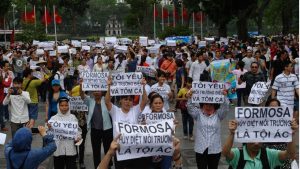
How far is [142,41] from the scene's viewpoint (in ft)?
104

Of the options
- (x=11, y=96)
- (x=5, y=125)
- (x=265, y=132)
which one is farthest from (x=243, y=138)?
(x=5, y=125)

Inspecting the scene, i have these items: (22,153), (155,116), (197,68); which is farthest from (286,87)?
(22,153)

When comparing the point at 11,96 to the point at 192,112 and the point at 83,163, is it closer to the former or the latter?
the point at 83,163

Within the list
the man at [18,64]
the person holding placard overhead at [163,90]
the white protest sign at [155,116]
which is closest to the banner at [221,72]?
the person holding placard overhead at [163,90]

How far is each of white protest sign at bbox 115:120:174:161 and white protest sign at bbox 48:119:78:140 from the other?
2.66 m

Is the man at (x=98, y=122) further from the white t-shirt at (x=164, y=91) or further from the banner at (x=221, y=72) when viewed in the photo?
the banner at (x=221, y=72)

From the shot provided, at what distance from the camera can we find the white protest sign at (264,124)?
556 centimetres

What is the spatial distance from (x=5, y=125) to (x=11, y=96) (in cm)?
395

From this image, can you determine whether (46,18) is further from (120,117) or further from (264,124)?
(264,124)

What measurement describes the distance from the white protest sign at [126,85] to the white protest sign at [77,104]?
75 centimetres

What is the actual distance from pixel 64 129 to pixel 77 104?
51.8 inches

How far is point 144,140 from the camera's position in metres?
5.64

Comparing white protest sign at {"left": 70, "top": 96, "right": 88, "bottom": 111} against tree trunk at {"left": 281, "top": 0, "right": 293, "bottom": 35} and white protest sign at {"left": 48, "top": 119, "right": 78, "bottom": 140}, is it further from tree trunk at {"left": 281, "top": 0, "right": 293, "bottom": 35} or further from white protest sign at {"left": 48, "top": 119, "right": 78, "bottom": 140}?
tree trunk at {"left": 281, "top": 0, "right": 293, "bottom": 35}

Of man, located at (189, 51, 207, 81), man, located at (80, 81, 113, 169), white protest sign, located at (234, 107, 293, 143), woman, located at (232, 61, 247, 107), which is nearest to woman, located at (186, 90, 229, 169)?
man, located at (80, 81, 113, 169)
